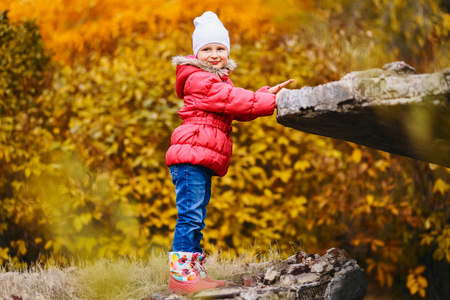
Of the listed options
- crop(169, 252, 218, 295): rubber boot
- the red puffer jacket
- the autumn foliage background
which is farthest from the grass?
the autumn foliage background

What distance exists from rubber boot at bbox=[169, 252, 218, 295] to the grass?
0.80 feet

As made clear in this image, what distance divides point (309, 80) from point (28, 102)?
111 inches

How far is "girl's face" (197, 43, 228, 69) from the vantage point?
9.61ft

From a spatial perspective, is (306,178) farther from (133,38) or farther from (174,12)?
(174,12)

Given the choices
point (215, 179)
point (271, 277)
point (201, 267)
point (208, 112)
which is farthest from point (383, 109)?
point (215, 179)

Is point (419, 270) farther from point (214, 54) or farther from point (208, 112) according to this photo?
point (214, 54)

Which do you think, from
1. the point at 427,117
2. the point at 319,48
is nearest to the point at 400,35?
the point at 319,48

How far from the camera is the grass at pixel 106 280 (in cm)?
308

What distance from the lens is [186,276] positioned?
2.82 meters

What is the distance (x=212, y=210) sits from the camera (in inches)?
183

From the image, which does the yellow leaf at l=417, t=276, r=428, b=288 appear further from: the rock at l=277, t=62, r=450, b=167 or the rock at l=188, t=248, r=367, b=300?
the rock at l=277, t=62, r=450, b=167

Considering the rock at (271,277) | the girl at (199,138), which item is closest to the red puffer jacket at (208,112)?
the girl at (199,138)

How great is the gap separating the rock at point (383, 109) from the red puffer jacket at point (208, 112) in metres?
0.29

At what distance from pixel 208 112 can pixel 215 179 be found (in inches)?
71.6
